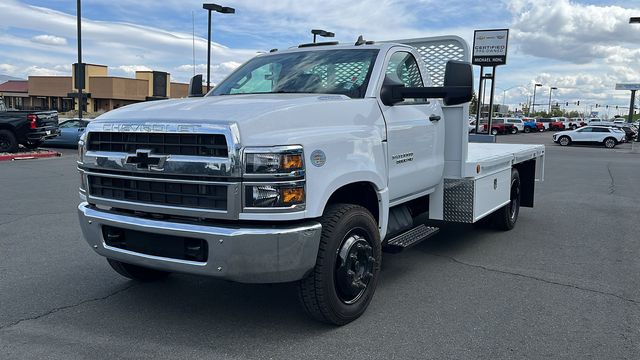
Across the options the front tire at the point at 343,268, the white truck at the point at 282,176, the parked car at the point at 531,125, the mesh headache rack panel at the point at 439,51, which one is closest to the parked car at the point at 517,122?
the parked car at the point at 531,125

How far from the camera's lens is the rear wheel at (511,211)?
7590 millimetres

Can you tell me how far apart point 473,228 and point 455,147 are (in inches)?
101

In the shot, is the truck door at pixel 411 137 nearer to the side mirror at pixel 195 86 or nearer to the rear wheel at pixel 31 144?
the side mirror at pixel 195 86

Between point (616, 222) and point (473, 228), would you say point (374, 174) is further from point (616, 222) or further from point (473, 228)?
point (616, 222)

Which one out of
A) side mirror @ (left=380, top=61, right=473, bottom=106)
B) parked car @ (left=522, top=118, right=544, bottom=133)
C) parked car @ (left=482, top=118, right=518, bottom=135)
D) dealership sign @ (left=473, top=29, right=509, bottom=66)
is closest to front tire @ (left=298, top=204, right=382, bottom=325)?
side mirror @ (left=380, top=61, right=473, bottom=106)

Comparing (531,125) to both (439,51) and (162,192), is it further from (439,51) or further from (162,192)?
(162,192)

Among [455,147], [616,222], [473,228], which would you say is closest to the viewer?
[455,147]

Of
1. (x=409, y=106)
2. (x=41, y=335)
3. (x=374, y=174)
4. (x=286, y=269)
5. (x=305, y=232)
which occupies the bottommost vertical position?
(x=41, y=335)

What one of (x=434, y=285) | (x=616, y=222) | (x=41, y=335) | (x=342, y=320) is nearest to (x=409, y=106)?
(x=434, y=285)

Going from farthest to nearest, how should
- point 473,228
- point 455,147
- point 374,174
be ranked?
point 473,228 → point 455,147 → point 374,174

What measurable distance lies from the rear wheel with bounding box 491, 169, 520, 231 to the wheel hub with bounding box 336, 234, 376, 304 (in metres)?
3.85

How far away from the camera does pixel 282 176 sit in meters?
3.50

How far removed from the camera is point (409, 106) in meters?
4.98

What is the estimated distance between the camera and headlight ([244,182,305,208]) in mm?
3502
